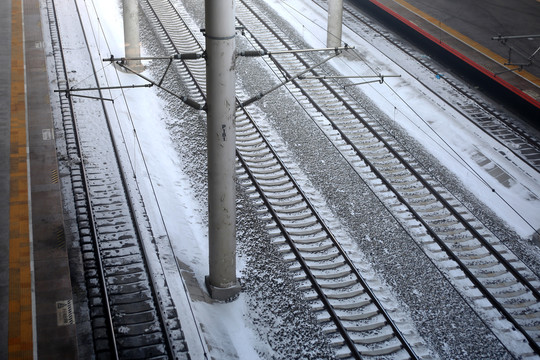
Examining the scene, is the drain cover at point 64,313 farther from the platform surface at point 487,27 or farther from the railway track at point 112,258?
the platform surface at point 487,27

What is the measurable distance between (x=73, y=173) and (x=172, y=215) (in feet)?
9.10

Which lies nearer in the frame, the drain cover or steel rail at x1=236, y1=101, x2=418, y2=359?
the drain cover

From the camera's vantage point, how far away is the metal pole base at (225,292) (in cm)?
1116

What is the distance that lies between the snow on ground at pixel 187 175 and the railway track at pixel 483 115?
12.9 inches

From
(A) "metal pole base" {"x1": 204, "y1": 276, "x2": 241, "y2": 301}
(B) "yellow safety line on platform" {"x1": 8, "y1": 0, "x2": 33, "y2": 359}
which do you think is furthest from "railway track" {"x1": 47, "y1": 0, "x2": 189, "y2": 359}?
(B) "yellow safety line on platform" {"x1": 8, "y1": 0, "x2": 33, "y2": 359}

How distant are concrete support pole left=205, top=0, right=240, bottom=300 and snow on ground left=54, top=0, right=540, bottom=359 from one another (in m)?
0.61

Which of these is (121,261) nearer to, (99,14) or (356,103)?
(356,103)

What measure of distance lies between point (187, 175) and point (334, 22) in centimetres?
887

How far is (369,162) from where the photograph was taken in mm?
15289

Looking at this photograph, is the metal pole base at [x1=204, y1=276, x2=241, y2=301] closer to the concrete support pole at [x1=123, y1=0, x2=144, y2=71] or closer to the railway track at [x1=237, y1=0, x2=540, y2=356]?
the railway track at [x1=237, y1=0, x2=540, y2=356]

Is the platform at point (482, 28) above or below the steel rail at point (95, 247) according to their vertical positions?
above

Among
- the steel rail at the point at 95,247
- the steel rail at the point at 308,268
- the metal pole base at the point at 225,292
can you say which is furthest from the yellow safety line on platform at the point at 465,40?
the steel rail at the point at 95,247

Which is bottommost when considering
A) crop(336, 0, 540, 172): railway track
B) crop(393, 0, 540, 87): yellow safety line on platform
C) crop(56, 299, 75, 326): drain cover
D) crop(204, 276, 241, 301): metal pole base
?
crop(204, 276, 241, 301): metal pole base

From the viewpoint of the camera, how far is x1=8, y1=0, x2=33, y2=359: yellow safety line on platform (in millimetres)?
9953
